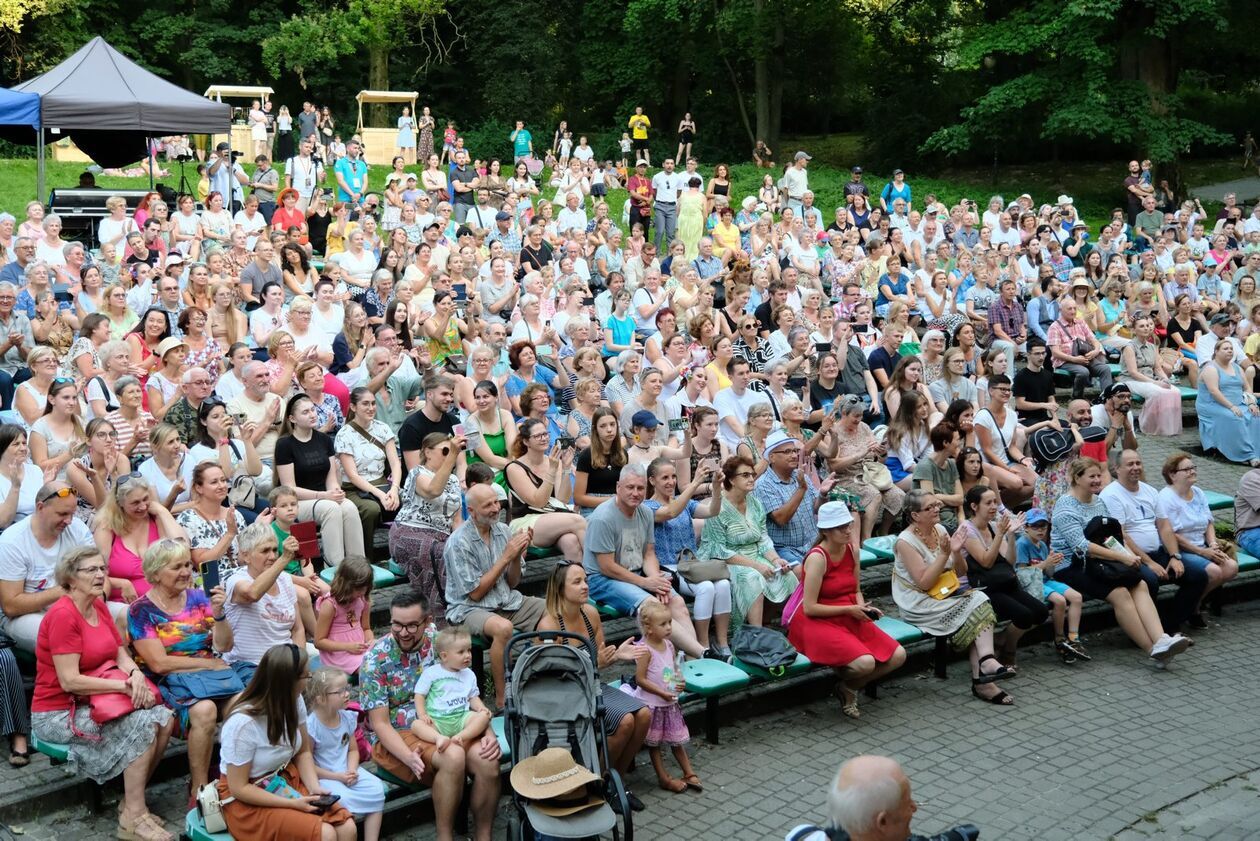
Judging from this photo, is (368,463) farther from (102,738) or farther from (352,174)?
(352,174)

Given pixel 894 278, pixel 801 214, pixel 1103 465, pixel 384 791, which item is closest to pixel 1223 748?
pixel 1103 465

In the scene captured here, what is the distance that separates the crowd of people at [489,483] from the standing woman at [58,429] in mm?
19

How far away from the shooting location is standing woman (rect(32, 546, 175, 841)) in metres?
6.07

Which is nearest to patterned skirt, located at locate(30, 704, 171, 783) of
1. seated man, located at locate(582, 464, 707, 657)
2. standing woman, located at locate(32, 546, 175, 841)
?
standing woman, located at locate(32, 546, 175, 841)

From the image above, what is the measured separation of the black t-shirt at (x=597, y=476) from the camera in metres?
8.82

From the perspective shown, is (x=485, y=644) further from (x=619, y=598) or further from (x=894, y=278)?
(x=894, y=278)

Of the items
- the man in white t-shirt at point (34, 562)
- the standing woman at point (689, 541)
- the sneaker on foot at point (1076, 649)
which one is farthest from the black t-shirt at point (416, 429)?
the sneaker on foot at point (1076, 649)

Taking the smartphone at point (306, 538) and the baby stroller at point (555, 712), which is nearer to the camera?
the baby stroller at point (555, 712)

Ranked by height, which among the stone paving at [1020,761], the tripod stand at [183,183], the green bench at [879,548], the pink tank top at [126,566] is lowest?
the stone paving at [1020,761]

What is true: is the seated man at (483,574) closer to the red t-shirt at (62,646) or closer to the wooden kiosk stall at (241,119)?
the red t-shirt at (62,646)

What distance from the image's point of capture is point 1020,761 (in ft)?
24.3

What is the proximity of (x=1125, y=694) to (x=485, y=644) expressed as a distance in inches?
160

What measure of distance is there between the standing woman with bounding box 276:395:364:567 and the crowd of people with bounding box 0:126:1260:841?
0.07ft

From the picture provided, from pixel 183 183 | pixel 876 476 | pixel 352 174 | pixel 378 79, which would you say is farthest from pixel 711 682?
pixel 378 79
